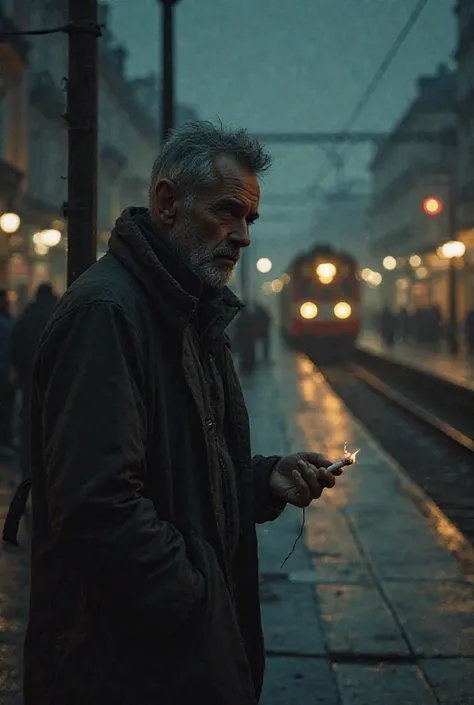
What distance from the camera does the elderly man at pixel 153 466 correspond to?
184cm

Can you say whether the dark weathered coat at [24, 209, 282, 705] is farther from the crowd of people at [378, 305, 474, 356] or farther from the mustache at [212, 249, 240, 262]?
the crowd of people at [378, 305, 474, 356]

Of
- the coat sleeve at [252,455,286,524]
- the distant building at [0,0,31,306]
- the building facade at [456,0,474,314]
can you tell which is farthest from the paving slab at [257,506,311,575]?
the building facade at [456,0,474,314]

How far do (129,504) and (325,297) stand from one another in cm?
3188

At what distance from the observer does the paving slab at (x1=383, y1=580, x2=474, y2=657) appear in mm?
4926

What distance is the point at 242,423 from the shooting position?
2.34 m

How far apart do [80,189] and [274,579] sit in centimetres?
266

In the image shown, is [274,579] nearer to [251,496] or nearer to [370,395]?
[251,496]

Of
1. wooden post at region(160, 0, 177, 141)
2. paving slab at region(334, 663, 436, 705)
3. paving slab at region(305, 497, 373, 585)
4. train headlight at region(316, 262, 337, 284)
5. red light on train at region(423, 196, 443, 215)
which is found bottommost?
paving slab at region(334, 663, 436, 705)

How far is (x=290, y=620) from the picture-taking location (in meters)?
5.30

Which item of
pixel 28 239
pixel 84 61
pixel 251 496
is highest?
pixel 28 239

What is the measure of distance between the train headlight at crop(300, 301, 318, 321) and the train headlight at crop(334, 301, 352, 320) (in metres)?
0.65

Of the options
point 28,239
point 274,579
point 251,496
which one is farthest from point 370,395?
point 251,496

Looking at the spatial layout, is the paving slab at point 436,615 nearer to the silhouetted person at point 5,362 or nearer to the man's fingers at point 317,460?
the man's fingers at point 317,460

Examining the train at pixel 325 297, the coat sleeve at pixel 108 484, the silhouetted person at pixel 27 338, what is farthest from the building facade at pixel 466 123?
the coat sleeve at pixel 108 484
